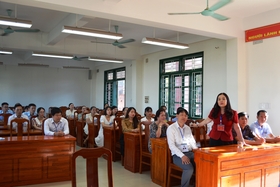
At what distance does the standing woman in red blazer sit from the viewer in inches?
141

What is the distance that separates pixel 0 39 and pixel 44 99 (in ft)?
18.5

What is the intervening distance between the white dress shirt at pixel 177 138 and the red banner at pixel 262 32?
314 centimetres

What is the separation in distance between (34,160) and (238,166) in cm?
302

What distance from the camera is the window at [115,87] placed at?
1178 cm

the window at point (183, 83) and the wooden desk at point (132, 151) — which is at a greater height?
the window at point (183, 83)

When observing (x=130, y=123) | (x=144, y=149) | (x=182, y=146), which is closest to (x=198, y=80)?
(x=130, y=123)

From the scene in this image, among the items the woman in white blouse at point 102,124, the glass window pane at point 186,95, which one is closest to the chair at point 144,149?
the woman in white blouse at point 102,124

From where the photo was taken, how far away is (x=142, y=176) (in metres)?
4.84

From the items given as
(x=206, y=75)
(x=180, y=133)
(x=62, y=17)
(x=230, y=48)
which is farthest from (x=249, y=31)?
(x=62, y=17)

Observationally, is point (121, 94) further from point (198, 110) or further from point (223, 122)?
point (223, 122)

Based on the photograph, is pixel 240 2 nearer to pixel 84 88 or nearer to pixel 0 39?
pixel 0 39

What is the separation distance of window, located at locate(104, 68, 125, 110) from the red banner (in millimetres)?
6336

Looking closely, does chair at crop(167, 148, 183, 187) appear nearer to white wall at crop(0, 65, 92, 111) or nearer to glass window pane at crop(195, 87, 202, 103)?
glass window pane at crop(195, 87, 202, 103)

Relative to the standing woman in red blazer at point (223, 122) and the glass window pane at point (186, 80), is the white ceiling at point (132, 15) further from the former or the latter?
the standing woman in red blazer at point (223, 122)
